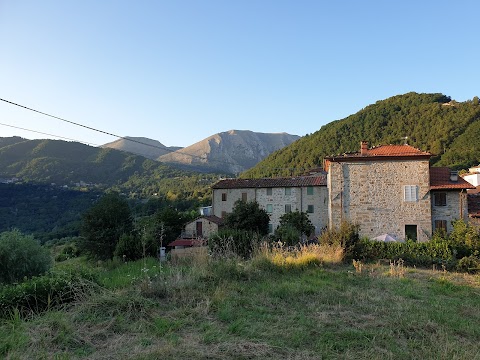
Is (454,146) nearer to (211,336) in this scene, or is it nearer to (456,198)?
(456,198)

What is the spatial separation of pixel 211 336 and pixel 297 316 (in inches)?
56.5

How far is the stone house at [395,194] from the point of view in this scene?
22734 millimetres

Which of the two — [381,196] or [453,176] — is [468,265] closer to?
[381,196]

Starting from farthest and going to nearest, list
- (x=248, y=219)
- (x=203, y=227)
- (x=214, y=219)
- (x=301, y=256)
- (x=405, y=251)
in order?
(x=214, y=219), (x=203, y=227), (x=248, y=219), (x=405, y=251), (x=301, y=256)

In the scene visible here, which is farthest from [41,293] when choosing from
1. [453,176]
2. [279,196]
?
[279,196]

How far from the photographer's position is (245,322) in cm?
427

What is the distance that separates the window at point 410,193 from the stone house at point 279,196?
10.1 m

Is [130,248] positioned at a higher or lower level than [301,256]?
lower

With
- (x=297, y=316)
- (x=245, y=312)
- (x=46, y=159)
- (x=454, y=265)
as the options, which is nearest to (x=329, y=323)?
(x=297, y=316)

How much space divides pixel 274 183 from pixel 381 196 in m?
13.1

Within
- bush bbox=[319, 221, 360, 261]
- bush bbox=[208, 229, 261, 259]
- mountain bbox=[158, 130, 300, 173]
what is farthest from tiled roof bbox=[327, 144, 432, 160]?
mountain bbox=[158, 130, 300, 173]

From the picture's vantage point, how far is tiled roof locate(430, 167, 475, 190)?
22094mm

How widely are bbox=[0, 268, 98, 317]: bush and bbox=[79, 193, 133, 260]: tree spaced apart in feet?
88.0

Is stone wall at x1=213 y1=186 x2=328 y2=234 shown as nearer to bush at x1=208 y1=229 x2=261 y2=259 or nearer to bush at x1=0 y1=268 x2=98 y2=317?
bush at x1=208 y1=229 x2=261 y2=259
